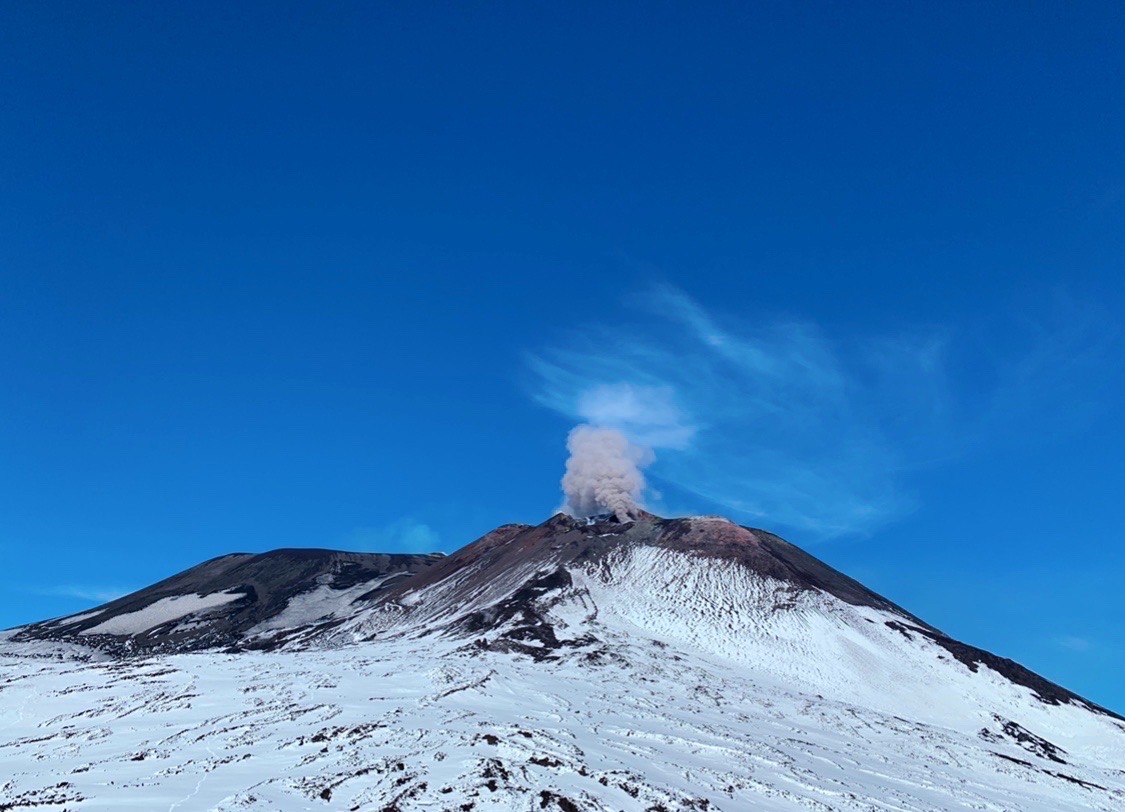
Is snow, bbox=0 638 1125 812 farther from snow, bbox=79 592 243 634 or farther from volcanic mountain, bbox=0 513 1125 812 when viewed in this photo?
snow, bbox=79 592 243 634

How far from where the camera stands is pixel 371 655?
5256cm

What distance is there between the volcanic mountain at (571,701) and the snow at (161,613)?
0.96 m

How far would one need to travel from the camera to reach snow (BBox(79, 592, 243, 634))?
9350 centimetres

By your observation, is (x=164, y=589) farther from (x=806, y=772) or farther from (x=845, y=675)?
(x=806, y=772)

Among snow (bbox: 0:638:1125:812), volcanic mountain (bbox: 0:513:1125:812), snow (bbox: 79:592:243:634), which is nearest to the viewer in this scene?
snow (bbox: 0:638:1125:812)

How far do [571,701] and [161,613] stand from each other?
82.1 m

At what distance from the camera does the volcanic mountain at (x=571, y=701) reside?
70.5 feet

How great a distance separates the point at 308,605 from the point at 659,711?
75553 mm

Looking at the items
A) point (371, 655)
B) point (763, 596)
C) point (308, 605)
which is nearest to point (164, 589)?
point (308, 605)

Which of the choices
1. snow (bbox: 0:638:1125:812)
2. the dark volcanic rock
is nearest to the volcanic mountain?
snow (bbox: 0:638:1125:812)

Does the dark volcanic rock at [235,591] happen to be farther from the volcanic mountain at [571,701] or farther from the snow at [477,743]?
the snow at [477,743]

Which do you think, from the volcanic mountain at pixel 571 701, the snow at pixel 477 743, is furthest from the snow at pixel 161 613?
the snow at pixel 477 743

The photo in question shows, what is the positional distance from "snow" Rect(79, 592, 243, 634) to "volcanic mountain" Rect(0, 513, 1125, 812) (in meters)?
0.96

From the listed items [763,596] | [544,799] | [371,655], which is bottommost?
[544,799]
